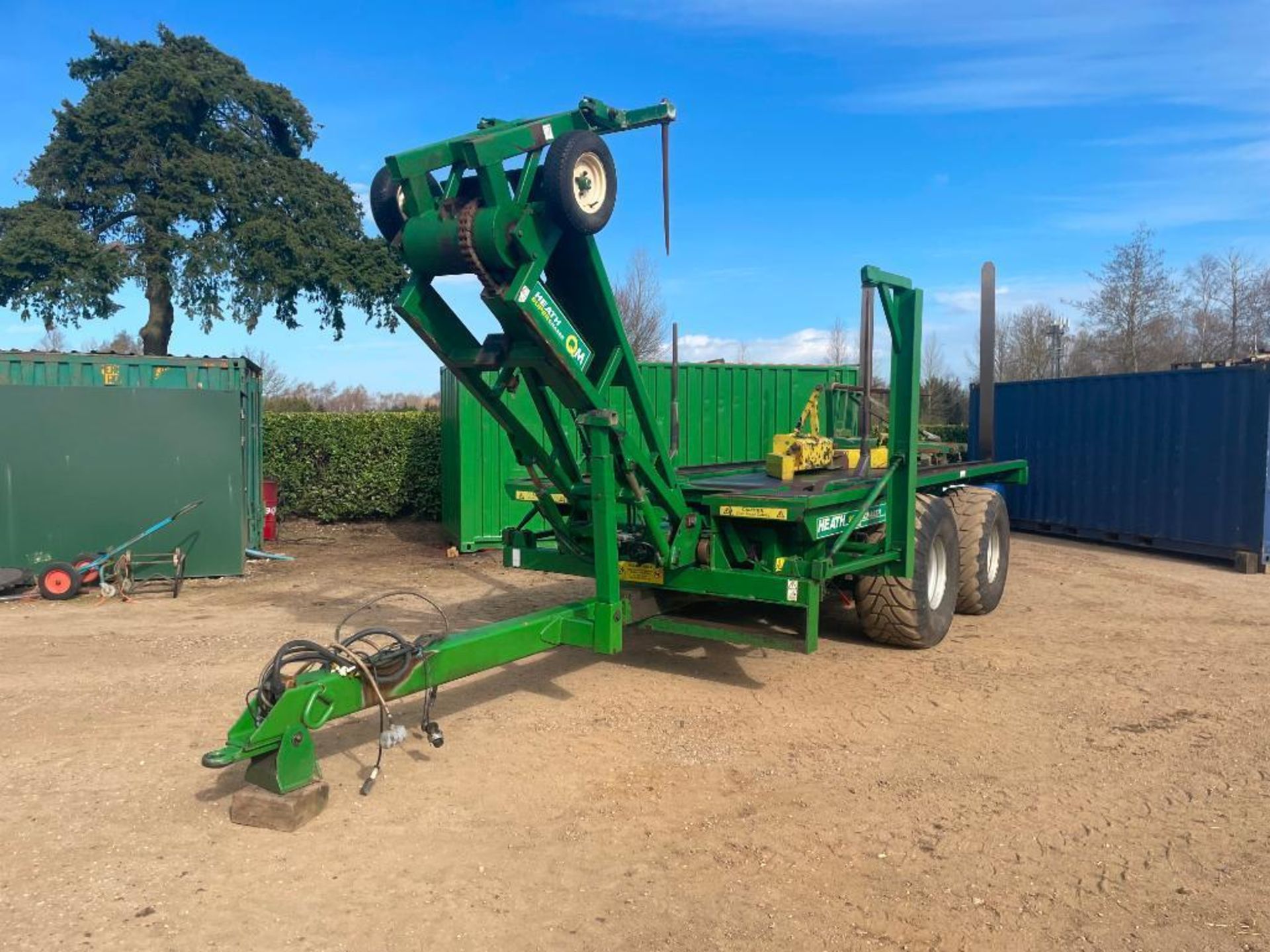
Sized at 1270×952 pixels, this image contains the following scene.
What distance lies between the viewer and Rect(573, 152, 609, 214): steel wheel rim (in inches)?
180

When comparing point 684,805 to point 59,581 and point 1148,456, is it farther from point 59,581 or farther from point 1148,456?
point 1148,456

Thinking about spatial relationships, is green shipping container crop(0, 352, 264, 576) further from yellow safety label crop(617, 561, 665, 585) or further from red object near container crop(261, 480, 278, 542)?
yellow safety label crop(617, 561, 665, 585)

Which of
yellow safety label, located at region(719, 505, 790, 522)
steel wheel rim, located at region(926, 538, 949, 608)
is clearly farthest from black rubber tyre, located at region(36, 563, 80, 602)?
steel wheel rim, located at region(926, 538, 949, 608)

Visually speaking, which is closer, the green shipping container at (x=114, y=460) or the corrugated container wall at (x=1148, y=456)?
the green shipping container at (x=114, y=460)

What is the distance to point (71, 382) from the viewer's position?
433 inches

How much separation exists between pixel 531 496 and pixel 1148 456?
10.1 meters

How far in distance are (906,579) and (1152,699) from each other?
1.75 metres

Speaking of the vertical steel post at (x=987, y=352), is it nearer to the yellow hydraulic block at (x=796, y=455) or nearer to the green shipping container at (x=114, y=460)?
the yellow hydraulic block at (x=796, y=455)

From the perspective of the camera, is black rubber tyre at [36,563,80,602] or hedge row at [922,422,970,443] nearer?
black rubber tyre at [36,563,80,602]

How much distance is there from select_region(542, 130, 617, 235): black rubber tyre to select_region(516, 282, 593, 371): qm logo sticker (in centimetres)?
37

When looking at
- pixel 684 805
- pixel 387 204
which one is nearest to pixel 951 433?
pixel 684 805

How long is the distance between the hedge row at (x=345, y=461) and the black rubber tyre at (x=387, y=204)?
1069cm

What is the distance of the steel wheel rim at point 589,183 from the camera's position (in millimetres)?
4562

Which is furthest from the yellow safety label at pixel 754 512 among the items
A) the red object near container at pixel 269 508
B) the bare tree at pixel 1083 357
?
the bare tree at pixel 1083 357
